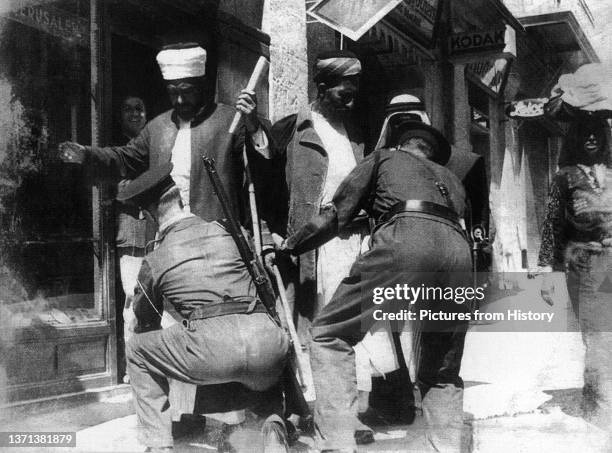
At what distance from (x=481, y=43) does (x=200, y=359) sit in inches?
189

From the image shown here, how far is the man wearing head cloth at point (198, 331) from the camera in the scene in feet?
9.90

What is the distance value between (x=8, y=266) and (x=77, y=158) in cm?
65

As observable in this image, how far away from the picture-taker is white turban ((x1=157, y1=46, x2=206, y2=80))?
12.5 feet

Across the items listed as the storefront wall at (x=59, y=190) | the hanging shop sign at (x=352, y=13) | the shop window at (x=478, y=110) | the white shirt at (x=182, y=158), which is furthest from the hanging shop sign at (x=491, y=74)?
the white shirt at (x=182, y=158)

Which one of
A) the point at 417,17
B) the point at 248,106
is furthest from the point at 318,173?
the point at 417,17

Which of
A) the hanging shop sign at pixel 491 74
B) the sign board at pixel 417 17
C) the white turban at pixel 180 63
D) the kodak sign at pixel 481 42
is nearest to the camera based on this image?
the white turban at pixel 180 63

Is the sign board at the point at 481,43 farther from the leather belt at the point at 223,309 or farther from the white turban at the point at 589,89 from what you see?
the leather belt at the point at 223,309

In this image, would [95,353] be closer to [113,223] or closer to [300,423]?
[113,223]

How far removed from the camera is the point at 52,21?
4.13 meters

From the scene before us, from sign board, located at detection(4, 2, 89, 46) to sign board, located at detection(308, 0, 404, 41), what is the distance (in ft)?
4.68

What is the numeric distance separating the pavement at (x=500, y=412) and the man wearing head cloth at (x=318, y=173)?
84 centimetres

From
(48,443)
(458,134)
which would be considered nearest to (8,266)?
(48,443)

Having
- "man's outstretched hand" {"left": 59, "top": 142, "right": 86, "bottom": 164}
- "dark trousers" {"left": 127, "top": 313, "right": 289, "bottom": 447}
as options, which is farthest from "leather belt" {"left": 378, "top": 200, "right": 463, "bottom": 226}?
"man's outstretched hand" {"left": 59, "top": 142, "right": 86, "bottom": 164}

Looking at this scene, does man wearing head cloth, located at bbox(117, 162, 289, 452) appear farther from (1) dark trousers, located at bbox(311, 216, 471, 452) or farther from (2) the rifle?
(1) dark trousers, located at bbox(311, 216, 471, 452)
